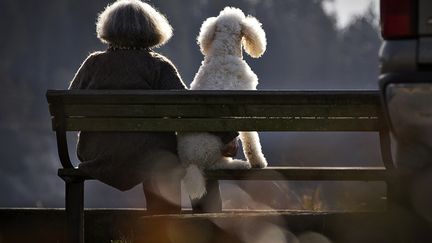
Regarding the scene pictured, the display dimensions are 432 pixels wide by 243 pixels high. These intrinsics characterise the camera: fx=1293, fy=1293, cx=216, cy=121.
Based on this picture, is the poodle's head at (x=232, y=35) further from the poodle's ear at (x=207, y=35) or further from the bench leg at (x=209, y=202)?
the bench leg at (x=209, y=202)

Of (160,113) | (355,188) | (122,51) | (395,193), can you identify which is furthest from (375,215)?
(355,188)

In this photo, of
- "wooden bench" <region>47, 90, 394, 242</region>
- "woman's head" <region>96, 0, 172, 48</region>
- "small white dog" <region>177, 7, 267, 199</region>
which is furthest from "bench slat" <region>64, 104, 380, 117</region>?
"woman's head" <region>96, 0, 172, 48</region>

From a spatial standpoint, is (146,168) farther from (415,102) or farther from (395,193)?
(415,102)

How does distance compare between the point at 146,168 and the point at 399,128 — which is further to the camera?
the point at 146,168

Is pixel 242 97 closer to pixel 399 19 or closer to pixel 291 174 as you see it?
pixel 291 174

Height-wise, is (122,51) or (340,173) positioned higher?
(122,51)

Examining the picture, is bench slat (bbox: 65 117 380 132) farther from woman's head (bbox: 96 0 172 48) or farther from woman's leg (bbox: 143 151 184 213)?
woman's head (bbox: 96 0 172 48)

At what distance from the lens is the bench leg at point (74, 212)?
7785 mm

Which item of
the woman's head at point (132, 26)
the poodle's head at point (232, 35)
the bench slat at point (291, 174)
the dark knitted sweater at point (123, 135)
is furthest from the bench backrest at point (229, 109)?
the poodle's head at point (232, 35)

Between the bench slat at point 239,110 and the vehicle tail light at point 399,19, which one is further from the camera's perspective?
the bench slat at point 239,110

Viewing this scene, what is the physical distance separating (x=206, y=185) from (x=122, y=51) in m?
1.01

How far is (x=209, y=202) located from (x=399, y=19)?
2.41 m

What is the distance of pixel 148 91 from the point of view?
7547mm

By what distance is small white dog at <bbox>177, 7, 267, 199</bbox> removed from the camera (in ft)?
25.9
